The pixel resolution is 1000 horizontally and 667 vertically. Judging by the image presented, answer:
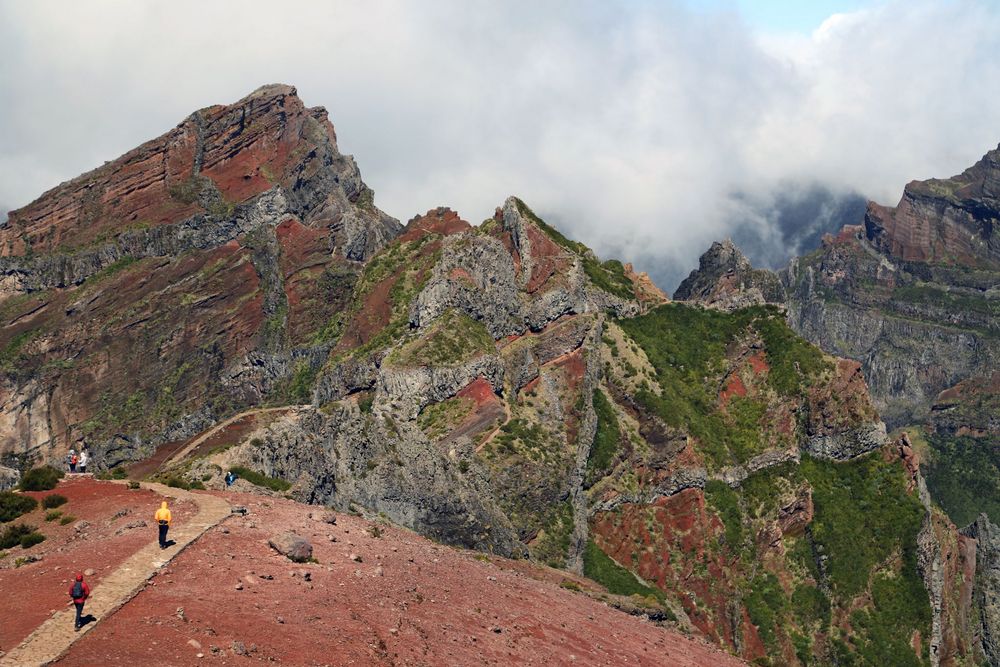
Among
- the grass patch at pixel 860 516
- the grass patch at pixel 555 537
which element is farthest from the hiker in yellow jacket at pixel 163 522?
the grass patch at pixel 860 516

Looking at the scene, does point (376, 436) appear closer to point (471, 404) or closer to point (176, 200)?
point (471, 404)

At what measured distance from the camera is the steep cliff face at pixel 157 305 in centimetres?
17412

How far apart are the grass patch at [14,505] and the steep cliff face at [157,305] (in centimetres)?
11850

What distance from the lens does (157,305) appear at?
18412 centimetres

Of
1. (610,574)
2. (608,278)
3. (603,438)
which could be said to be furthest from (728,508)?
(608,278)

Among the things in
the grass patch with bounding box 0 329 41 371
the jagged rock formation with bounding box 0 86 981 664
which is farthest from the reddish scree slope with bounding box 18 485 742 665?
the grass patch with bounding box 0 329 41 371

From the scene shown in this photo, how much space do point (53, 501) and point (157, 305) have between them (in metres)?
142

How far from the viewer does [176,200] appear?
196m

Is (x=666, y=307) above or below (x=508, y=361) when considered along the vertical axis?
above

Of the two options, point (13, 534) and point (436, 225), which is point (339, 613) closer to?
point (13, 534)

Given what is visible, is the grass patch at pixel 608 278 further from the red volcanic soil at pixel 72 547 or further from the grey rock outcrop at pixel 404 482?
the red volcanic soil at pixel 72 547

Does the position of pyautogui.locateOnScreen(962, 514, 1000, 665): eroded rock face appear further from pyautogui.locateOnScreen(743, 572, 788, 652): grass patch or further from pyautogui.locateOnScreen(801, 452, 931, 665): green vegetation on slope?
pyautogui.locateOnScreen(743, 572, 788, 652): grass patch

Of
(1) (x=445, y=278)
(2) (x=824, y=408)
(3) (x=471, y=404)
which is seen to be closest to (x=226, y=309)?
(1) (x=445, y=278)

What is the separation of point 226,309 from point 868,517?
4931 inches
